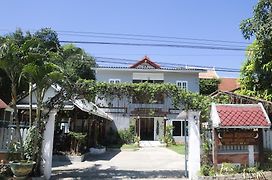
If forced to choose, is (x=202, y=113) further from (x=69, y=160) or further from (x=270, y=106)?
(x=69, y=160)

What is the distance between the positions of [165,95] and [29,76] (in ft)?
17.6

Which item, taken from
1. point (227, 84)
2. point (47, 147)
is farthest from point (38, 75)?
point (227, 84)

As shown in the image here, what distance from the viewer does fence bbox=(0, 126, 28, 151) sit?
476 inches

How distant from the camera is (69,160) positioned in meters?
17.2

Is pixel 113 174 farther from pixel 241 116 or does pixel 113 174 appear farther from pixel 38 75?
pixel 241 116

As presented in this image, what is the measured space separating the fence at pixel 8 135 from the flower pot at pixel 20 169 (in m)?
1.40

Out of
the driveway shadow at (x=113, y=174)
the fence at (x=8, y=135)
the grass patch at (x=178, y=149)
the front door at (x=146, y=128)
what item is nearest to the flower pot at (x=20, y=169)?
the fence at (x=8, y=135)

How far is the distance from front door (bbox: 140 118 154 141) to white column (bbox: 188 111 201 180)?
20.6 m

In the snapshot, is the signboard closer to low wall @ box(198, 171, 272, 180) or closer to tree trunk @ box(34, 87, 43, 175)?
low wall @ box(198, 171, 272, 180)

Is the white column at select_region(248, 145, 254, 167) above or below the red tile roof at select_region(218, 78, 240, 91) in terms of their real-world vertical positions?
below

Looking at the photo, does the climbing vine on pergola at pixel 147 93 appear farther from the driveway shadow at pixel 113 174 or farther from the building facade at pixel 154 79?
the building facade at pixel 154 79

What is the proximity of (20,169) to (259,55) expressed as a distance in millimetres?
13606

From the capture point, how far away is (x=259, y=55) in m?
17.3

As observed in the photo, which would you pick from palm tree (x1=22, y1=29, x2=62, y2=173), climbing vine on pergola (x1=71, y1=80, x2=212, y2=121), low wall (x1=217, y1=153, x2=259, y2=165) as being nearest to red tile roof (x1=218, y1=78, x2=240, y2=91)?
low wall (x1=217, y1=153, x2=259, y2=165)
